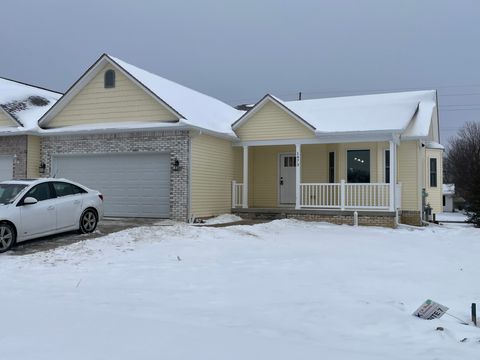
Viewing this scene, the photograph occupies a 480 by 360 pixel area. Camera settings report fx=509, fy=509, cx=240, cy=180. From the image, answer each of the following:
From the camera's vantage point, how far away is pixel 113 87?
701 inches

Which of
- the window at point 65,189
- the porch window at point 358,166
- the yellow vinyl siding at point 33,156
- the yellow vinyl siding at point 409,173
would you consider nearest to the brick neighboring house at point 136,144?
the yellow vinyl siding at point 33,156

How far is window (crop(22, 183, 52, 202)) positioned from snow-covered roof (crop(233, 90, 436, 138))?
29.1ft

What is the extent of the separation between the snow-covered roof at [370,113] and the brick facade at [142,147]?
3.32 meters

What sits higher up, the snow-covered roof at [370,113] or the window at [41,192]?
the snow-covered roof at [370,113]

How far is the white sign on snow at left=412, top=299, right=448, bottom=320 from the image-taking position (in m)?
5.93

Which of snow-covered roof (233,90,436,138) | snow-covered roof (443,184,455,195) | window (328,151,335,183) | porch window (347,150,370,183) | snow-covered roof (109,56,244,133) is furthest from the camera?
snow-covered roof (443,184,455,195)

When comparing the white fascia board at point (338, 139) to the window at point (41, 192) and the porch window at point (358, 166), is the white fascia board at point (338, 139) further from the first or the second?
the window at point (41, 192)

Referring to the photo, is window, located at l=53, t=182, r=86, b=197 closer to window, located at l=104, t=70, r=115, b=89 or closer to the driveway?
the driveway

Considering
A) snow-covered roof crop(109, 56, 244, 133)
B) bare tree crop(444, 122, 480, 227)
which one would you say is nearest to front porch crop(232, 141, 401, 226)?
snow-covered roof crop(109, 56, 244, 133)

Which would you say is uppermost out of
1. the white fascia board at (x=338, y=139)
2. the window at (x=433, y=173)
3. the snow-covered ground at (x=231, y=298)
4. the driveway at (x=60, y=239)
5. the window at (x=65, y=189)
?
the white fascia board at (x=338, y=139)

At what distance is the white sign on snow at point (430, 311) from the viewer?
233 inches

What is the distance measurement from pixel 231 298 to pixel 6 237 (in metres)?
5.81

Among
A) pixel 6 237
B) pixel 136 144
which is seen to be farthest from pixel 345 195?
pixel 6 237

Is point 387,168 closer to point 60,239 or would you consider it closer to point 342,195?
point 342,195
